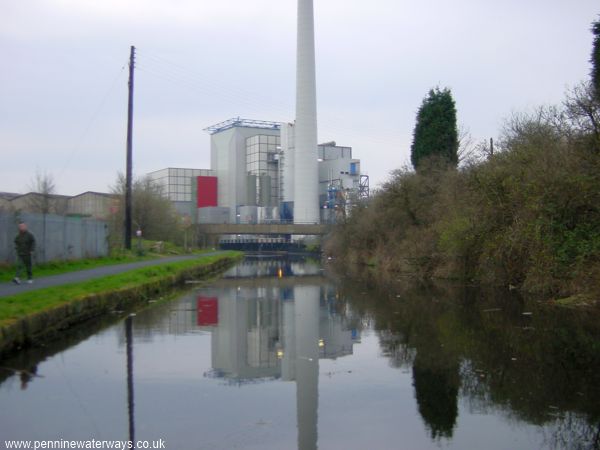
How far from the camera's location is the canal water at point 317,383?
6410mm

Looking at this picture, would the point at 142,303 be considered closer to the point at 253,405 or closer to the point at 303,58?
the point at 253,405

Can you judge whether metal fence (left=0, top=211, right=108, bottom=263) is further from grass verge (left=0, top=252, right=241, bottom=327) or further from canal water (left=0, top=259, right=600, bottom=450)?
canal water (left=0, top=259, right=600, bottom=450)

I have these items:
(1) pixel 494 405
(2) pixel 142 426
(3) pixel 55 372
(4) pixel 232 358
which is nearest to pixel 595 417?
(1) pixel 494 405

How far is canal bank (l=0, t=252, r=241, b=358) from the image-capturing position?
429 inches

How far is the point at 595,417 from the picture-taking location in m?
6.82

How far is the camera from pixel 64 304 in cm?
1348

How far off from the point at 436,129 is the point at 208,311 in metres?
29.8

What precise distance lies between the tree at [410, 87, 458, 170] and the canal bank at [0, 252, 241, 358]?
24.5 meters

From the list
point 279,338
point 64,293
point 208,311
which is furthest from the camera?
point 208,311

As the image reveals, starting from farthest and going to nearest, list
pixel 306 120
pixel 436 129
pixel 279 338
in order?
pixel 306 120 → pixel 436 129 → pixel 279 338

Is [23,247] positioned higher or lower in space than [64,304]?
higher

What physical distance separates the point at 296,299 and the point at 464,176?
12208mm

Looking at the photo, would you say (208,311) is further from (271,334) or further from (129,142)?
(129,142)

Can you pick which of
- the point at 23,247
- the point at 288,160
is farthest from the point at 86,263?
the point at 288,160
